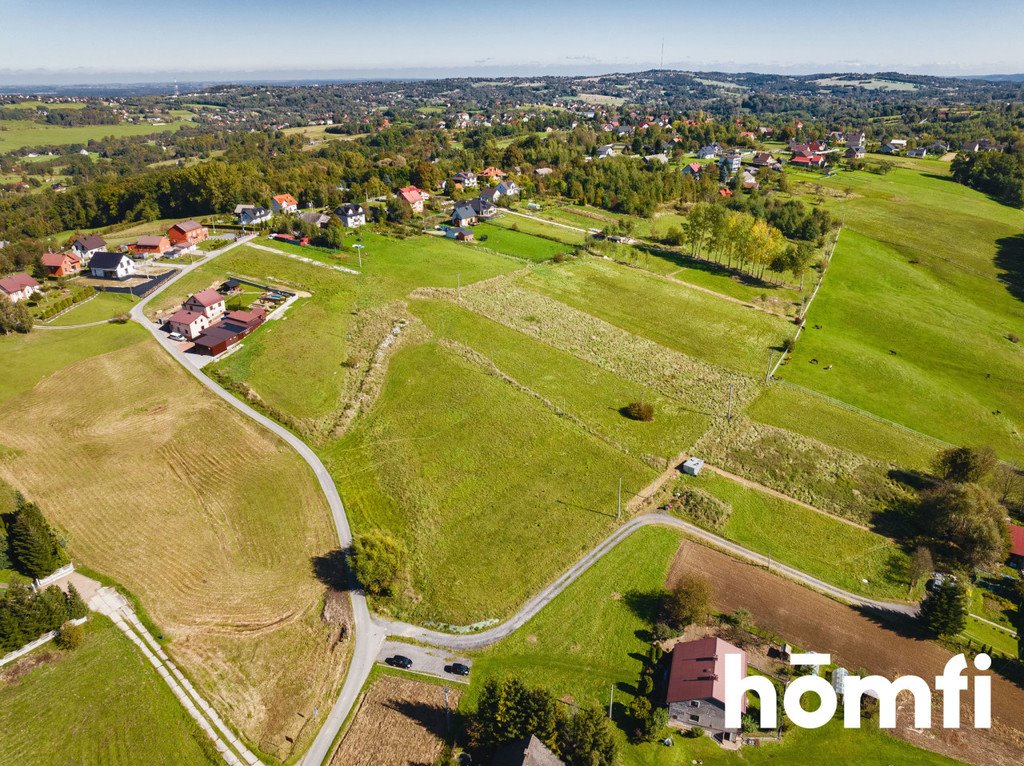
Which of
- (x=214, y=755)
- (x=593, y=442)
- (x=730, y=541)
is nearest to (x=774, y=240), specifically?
(x=593, y=442)

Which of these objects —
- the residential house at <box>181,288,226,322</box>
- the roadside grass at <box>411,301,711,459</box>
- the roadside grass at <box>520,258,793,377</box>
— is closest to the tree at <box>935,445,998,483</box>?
the roadside grass at <box>411,301,711,459</box>

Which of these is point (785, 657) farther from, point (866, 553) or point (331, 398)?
point (331, 398)

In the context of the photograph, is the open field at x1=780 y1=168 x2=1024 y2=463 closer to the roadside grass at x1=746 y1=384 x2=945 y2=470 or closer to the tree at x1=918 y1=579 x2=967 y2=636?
the roadside grass at x1=746 y1=384 x2=945 y2=470

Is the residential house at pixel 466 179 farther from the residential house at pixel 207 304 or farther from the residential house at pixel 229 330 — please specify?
the residential house at pixel 207 304

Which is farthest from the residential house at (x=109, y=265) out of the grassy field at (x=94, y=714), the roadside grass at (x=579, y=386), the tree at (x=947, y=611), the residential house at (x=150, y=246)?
the tree at (x=947, y=611)

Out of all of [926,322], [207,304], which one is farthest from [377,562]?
[926,322]

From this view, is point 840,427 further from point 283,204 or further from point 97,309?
point 283,204
